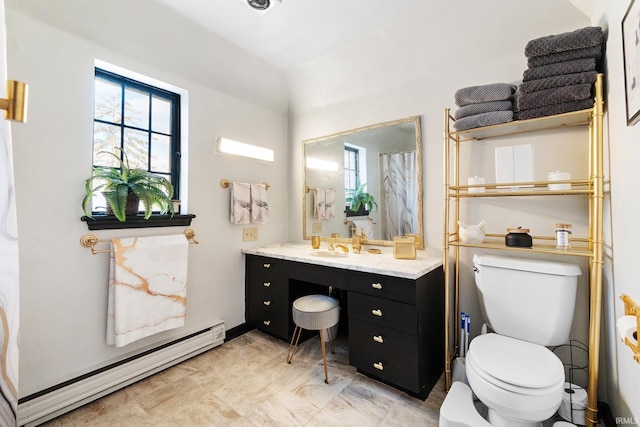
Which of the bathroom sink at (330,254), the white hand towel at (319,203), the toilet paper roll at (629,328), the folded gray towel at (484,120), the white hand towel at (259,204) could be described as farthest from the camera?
the white hand towel at (319,203)

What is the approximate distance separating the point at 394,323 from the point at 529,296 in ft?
2.38

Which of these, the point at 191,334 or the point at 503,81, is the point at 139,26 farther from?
the point at 503,81

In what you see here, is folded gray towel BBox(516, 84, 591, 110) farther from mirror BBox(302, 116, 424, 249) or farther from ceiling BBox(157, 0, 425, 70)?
ceiling BBox(157, 0, 425, 70)

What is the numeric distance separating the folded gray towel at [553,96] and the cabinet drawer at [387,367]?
153 centimetres

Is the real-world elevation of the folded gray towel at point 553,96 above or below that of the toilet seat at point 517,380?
above

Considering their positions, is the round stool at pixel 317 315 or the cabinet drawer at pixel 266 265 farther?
the cabinet drawer at pixel 266 265

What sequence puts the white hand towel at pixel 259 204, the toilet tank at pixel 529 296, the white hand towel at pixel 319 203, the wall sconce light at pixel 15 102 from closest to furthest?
the wall sconce light at pixel 15 102 < the toilet tank at pixel 529 296 < the white hand towel at pixel 259 204 < the white hand towel at pixel 319 203

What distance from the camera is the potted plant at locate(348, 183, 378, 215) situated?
7.54 ft

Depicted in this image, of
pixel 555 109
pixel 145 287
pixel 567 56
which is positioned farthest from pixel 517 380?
pixel 145 287

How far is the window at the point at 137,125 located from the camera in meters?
1.81

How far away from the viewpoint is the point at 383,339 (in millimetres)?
1687

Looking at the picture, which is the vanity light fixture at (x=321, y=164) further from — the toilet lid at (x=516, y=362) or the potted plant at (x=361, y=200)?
the toilet lid at (x=516, y=362)

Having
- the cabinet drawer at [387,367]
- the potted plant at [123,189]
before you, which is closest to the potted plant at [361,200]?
the cabinet drawer at [387,367]

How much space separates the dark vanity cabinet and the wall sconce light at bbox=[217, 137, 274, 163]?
108cm
